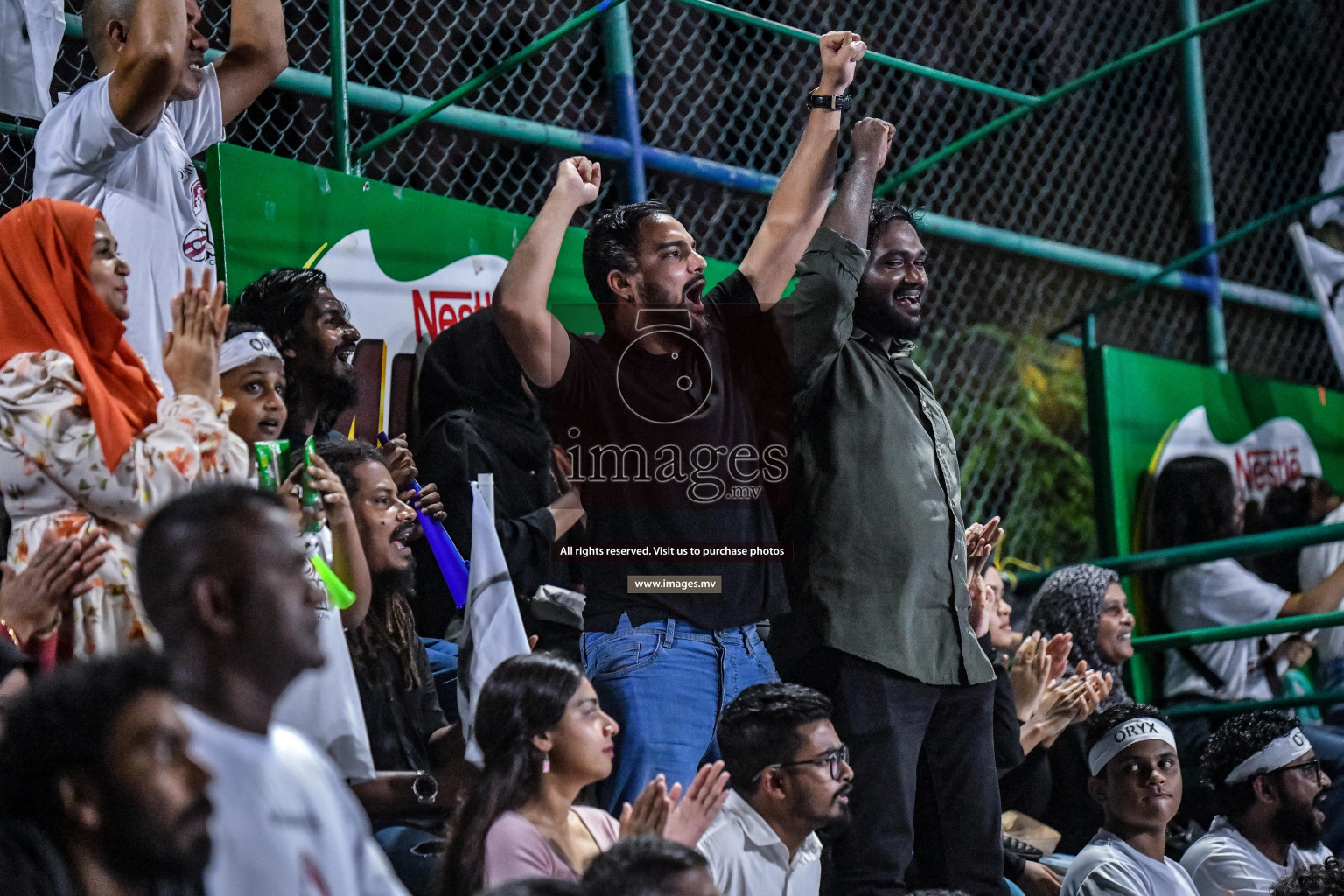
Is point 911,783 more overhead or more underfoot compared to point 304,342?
more underfoot

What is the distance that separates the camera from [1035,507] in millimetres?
8039

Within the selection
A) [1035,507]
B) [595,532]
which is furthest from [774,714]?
[1035,507]

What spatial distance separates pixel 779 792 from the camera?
3.86 meters

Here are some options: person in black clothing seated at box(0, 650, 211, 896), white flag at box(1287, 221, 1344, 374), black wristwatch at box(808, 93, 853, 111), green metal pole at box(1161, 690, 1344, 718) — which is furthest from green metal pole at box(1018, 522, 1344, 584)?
person in black clothing seated at box(0, 650, 211, 896)

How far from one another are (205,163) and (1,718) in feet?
8.26

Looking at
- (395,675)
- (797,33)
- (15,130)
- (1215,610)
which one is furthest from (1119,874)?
(15,130)

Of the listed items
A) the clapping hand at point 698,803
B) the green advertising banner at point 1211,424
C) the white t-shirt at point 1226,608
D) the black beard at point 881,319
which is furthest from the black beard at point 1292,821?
the clapping hand at point 698,803

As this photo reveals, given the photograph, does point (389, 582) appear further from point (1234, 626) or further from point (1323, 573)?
point (1323, 573)

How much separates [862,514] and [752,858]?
817mm

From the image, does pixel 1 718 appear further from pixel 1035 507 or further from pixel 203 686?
pixel 1035 507

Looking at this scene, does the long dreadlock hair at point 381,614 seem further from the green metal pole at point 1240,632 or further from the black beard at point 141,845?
the green metal pole at point 1240,632

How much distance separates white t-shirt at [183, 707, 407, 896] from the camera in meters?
1.92

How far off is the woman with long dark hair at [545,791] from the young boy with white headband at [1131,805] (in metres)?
1.67

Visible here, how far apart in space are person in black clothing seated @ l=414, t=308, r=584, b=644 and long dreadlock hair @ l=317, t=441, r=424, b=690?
256mm
